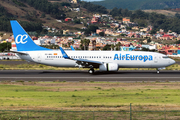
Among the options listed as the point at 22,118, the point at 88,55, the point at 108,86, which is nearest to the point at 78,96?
the point at 108,86

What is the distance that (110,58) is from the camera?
45312 millimetres

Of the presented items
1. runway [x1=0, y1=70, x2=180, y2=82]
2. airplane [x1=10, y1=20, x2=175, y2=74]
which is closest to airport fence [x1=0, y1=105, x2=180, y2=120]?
runway [x1=0, y1=70, x2=180, y2=82]

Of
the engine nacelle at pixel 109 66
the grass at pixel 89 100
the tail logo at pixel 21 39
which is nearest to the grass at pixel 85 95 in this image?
the grass at pixel 89 100

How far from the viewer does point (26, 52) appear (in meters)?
46.3

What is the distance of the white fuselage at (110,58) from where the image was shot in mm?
45219

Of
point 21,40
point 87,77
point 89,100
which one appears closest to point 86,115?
point 89,100

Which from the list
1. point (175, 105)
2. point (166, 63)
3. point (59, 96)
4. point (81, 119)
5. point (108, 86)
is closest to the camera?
point (81, 119)

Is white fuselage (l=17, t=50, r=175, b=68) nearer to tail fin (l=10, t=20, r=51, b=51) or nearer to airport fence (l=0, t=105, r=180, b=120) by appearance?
tail fin (l=10, t=20, r=51, b=51)

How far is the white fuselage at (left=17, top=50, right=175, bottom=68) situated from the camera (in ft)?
148

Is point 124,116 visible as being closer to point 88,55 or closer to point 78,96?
point 78,96

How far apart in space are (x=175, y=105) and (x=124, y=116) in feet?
21.7

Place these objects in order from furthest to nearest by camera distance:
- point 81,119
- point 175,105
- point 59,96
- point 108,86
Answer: point 108,86
point 59,96
point 175,105
point 81,119

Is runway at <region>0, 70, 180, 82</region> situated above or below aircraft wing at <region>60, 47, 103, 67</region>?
below

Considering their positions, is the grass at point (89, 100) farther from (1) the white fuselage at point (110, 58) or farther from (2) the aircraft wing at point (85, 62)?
(1) the white fuselage at point (110, 58)
